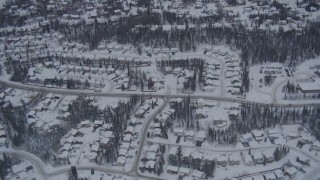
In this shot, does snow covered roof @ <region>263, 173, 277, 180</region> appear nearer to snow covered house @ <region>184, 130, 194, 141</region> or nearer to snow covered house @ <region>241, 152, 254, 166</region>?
snow covered house @ <region>241, 152, 254, 166</region>

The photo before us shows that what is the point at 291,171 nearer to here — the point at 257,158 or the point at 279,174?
the point at 279,174

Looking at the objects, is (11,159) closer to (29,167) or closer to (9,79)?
(29,167)

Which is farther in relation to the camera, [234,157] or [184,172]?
[234,157]

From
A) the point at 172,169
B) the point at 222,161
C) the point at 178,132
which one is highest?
the point at 178,132

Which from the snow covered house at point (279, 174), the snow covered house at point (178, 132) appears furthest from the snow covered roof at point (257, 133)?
the snow covered house at point (178, 132)

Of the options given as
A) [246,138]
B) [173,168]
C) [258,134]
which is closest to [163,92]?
[246,138]

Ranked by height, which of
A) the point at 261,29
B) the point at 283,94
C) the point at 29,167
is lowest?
the point at 29,167

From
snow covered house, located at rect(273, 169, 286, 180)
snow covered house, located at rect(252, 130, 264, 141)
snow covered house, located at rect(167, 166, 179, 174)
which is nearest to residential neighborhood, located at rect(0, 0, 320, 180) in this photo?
snow covered house, located at rect(167, 166, 179, 174)

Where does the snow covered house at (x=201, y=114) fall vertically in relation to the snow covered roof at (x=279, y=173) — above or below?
above

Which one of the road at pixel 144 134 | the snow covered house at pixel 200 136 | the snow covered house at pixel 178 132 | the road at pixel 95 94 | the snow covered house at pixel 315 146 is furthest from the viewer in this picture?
the snow covered house at pixel 178 132

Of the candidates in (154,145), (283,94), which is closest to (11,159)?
(154,145)

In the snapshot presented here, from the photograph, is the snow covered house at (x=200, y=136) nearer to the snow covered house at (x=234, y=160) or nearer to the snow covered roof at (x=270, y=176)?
the snow covered house at (x=234, y=160)
